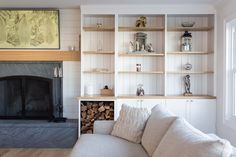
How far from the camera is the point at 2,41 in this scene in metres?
4.99

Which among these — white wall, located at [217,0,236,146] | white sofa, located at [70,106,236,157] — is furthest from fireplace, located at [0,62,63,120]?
white wall, located at [217,0,236,146]

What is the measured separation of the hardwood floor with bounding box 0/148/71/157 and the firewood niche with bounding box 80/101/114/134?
519 mm

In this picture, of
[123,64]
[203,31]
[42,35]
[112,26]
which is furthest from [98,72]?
[203,31]

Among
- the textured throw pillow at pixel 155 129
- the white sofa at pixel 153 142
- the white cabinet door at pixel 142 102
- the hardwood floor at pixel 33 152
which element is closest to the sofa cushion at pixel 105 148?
the white sofa at pixel 153 142

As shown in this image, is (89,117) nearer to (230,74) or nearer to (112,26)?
(112,26)

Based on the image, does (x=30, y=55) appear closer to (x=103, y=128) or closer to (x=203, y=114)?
(x=103, y=128)

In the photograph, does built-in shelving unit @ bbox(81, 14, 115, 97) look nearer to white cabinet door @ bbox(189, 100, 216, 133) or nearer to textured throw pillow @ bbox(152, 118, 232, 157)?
white cabinet door @ bbox(189, 100, 216, 133)

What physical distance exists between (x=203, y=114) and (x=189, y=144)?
3.03 m

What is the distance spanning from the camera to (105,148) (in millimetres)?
2852

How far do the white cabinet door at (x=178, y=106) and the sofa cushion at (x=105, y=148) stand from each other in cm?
164

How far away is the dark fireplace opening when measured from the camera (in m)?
5.04

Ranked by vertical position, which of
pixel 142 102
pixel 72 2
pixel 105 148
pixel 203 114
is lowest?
pixel 105 148

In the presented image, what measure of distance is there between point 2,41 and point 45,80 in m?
1.03

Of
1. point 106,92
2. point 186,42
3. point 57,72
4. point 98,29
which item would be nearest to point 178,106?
point 186,42
